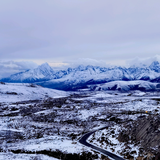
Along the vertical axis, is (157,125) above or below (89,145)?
above

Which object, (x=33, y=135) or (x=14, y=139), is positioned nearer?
(x=14, y=139)

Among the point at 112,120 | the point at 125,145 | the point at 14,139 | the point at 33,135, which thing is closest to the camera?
the point at 125,145

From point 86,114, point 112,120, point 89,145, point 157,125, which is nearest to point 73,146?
point 89,145

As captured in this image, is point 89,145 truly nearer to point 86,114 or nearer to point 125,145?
point 125,145

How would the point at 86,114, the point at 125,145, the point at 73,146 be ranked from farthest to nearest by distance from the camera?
the point at 86,114, the point at 73,146, the point at 125,145

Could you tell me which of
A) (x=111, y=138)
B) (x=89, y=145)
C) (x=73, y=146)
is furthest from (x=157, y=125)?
(x=73, y=146)

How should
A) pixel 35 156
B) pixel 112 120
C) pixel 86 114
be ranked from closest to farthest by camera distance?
1. pixel 35 156
2. pixel 112 120
3. pixel 86 114

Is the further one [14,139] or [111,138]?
[14,139]

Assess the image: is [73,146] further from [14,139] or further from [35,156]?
[14,139]

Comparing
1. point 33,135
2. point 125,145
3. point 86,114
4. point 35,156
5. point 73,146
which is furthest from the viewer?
point 86,114
